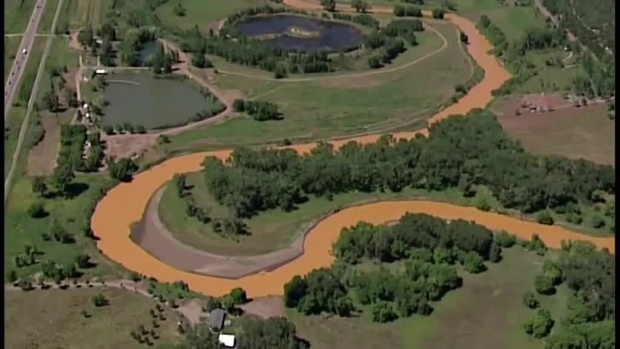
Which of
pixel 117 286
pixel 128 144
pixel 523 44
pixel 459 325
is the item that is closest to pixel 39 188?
pixel 128 144

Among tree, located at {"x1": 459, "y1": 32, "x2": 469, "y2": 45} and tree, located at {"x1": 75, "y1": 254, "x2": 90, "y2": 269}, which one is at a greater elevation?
tree, located at {"x1": 459, "y1": 32, "x2": 469, "y2": 45}

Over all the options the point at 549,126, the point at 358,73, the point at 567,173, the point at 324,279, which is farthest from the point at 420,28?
the point at 324,279

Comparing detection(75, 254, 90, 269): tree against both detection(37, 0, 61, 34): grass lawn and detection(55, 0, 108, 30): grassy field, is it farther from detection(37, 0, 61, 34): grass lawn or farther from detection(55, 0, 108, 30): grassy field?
detection(55, 0, 108, 30): grassy field

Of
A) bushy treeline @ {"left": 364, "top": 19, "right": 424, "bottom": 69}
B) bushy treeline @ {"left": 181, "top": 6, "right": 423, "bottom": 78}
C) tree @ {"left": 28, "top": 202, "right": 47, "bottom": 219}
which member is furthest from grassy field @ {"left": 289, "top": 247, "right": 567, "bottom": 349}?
bushy treeline @ {"left": 364, "top": 19, "right": 424, "bottom": 69}

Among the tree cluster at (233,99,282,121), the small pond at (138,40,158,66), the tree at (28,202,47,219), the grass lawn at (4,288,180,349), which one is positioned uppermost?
the small pond at (138,40,158,66)

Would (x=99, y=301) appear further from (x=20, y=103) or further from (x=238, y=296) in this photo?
(x=20, y=103)

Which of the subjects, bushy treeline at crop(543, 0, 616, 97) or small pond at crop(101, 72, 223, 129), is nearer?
small pond at crop(101, 72, 223, 129)

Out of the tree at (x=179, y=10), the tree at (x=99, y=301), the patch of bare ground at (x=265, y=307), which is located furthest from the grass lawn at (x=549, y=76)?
the tree at (x=99, y=301)

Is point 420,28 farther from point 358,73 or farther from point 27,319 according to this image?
point 27,319
